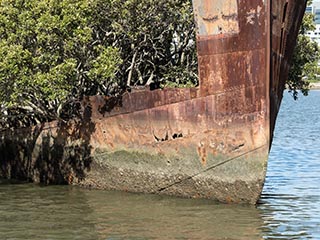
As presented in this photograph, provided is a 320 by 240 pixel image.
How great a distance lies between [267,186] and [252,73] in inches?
187

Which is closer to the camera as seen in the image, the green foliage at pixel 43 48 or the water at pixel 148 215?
the water at pixel 148 215

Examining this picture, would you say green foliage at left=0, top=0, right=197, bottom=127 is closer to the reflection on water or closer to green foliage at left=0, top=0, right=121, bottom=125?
green foliage at left=0, top=0, right=121, bottom=125

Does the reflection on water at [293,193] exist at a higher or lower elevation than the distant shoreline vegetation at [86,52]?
lower

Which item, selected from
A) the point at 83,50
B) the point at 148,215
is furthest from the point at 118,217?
the point at 83,50

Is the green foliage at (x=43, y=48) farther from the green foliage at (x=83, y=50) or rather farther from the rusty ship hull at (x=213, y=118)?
the rusty ship hull at (x=213, y=118)

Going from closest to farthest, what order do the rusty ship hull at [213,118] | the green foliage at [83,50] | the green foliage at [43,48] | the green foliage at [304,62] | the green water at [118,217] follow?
the green water at [118,217] < the rusty ship hull at [213,118] < the green foliage at [43,48] < the green foliage at [83,50] < the green foliage at [304,62]

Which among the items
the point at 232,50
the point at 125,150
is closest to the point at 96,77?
the point at 125,150

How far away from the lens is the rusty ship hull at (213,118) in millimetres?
18109

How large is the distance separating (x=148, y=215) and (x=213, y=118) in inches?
109

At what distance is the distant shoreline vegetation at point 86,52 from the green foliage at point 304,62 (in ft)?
0.11

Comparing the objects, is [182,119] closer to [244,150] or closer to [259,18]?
[244,150]

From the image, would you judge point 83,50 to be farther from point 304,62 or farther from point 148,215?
point 304,62

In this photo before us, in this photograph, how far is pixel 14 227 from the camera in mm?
16359

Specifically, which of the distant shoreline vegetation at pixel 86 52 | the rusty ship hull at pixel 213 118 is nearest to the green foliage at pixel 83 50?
the distant shoreline vegetation at pixel 86 52
